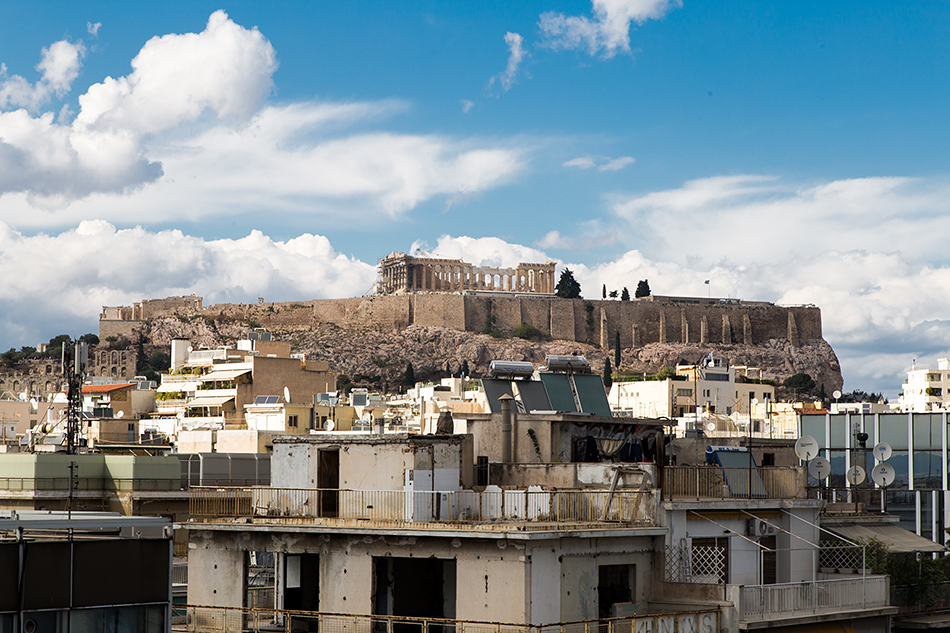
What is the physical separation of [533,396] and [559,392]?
2.13ft

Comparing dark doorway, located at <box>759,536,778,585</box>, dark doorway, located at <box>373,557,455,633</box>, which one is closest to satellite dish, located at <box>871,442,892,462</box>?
dark doorway, located at <box>759,536,778,585</box>

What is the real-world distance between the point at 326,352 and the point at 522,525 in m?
140

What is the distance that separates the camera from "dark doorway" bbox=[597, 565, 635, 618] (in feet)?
64.7

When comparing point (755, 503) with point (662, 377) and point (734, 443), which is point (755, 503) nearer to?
point (734, 443)

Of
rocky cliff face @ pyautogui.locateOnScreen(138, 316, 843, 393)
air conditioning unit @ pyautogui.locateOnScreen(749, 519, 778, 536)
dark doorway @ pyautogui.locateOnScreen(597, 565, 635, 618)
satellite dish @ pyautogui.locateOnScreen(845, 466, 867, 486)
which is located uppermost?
rocky cliff face @ pyautogui.locateOnScreen(138, 316, 843, 393)

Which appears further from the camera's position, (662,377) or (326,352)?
(326,352)

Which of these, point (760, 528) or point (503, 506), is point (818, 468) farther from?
point (503, 506)

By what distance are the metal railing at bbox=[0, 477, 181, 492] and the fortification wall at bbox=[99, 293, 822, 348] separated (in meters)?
125

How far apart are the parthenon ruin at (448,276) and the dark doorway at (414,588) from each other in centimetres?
14884

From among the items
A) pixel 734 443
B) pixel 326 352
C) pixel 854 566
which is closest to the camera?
pixel 854 566

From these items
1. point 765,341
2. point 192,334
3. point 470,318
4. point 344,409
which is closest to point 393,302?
point 470,318

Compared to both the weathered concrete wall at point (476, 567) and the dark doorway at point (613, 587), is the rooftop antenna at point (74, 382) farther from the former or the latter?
the dark doorway at point (613, 587)

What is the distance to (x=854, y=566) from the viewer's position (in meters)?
23.6

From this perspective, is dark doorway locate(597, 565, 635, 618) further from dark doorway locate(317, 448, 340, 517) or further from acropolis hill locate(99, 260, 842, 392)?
acropolis hill locate(99, 260, 842, 392)
